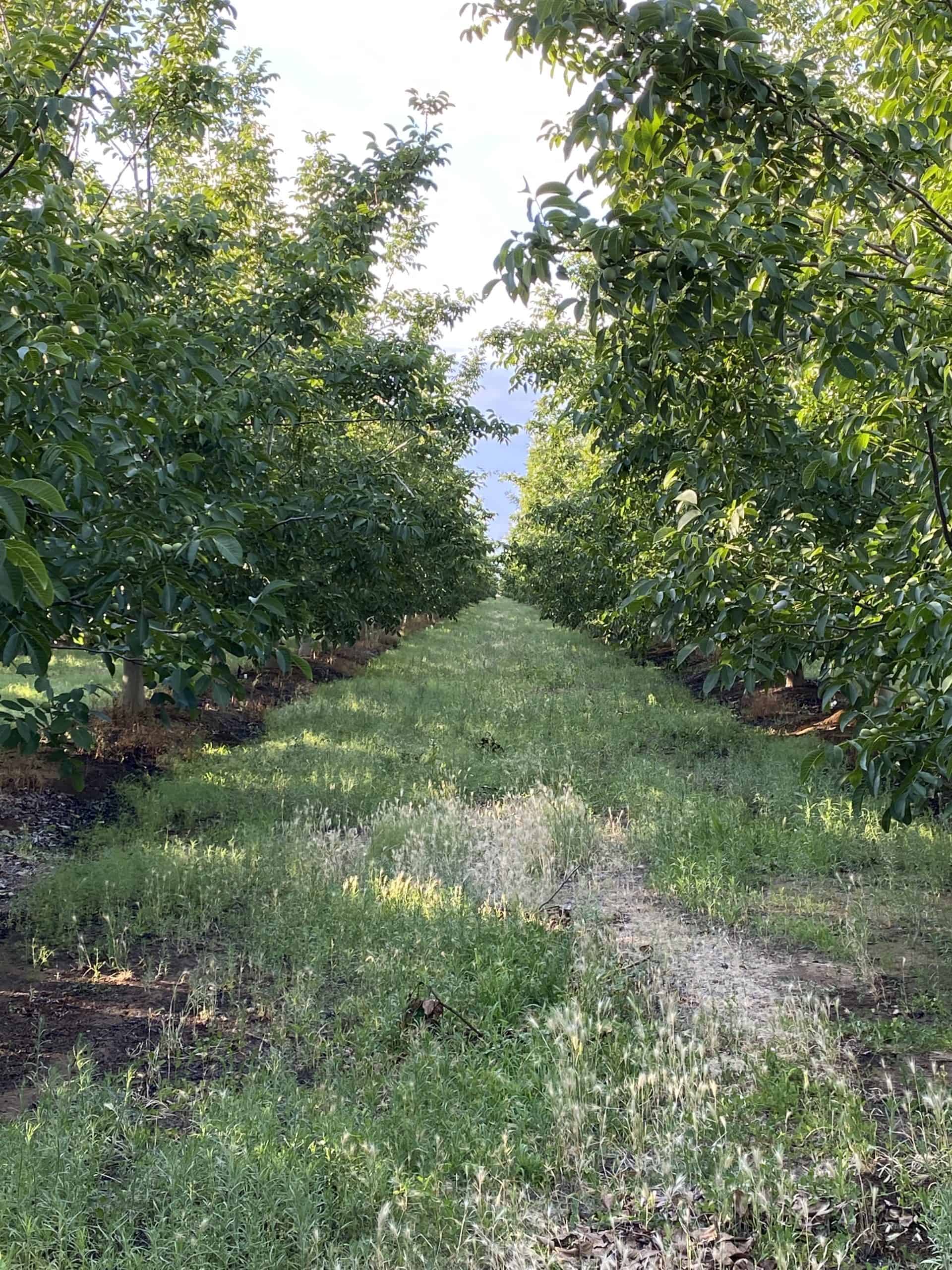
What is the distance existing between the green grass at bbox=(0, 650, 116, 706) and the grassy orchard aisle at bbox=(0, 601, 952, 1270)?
4.59m

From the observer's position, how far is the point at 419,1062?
4.25 m

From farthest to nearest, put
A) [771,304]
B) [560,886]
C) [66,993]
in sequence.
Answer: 1. [560,886]
2. [66,993]
3. [771,304]

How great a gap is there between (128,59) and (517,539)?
25549 mm

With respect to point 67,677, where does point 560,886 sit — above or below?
below

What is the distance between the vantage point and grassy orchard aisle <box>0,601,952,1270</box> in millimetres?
3162

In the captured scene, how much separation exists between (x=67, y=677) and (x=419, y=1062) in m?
13.4

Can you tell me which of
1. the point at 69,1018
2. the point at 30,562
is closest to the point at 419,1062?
the point at 69,1018

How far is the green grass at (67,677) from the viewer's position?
13141 mm

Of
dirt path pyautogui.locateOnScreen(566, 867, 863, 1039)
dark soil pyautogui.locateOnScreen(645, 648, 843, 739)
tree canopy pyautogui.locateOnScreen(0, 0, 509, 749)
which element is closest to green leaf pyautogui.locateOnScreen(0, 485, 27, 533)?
tree canopy pyautogui.locateOnScreen(0, 0, 509, 749)

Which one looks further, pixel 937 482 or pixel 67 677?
pixel 67 677

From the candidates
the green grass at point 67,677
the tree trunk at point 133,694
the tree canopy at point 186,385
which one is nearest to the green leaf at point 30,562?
the tree canopy at point 186,385

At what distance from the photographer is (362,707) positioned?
52.2ft

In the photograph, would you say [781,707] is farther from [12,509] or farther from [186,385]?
[12,509]

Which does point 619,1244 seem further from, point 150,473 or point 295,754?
point 295,754
